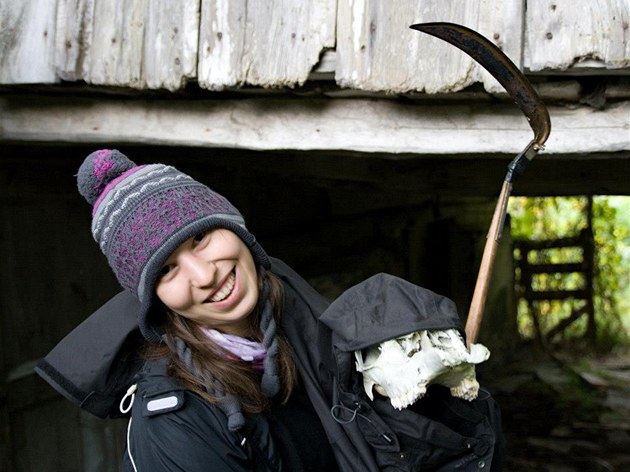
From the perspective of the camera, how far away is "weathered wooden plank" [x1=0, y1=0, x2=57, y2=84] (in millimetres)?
2064

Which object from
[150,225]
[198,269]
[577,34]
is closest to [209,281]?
[198,269]

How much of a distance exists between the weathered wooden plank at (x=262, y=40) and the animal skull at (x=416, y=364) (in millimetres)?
822

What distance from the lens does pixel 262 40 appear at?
187 centimetres

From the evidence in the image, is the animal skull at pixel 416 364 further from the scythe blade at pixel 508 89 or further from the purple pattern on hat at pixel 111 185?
the purple pattern on hat at pixel 111 185

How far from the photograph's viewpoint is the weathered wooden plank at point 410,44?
66.4 inches

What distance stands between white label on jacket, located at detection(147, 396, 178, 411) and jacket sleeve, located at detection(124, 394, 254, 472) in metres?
0.02

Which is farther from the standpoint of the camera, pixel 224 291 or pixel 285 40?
pixel 285 40

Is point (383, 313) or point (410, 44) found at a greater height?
point (410, 44)

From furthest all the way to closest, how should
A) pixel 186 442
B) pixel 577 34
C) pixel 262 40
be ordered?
pixel 262 40
pixel 577 34
pixel 186 442

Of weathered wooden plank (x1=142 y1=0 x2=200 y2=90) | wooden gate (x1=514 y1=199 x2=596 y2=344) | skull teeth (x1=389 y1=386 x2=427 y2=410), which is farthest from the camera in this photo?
wooden gate (x1=514 y1=199 x2=596 y2=344)

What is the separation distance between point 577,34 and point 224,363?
1.07 meters

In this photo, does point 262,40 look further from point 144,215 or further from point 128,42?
point 144,215

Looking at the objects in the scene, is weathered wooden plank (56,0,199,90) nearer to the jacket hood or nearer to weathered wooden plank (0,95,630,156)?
weathered wooden plank (0,95,630,156)

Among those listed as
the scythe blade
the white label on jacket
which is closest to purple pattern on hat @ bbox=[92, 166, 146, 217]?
the white label on jacket
